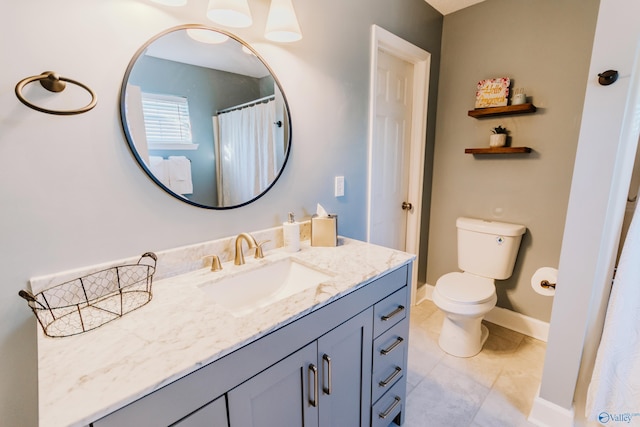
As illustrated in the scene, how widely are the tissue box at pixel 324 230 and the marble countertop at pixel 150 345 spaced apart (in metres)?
0.38

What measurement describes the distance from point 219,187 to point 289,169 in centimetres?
37

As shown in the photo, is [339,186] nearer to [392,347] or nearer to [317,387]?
[392,347]

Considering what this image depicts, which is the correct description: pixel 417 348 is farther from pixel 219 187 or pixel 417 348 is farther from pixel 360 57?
pixel 360 57

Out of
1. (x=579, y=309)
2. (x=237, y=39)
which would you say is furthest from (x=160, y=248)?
(x=579, y=309)

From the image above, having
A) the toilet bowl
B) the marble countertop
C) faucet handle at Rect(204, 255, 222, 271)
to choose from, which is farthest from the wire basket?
the toilet bowl

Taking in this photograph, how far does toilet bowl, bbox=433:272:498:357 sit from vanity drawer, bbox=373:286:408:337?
2.25 feet

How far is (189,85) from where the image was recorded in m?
1.13

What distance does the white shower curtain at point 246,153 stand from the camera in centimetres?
124

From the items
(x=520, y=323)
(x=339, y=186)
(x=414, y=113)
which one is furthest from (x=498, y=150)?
(x=520, y=323)

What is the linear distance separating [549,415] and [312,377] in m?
1.33

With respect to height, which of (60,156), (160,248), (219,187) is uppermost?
(60,156)

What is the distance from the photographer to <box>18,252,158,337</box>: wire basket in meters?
0.79

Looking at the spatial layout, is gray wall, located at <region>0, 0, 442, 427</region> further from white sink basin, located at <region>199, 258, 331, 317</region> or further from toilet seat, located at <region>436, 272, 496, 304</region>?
toilet seat, located at <region>436, 272, 496, 304</region>

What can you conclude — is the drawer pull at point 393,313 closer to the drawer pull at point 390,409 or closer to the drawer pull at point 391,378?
the drawer pull at point 391,378
